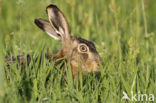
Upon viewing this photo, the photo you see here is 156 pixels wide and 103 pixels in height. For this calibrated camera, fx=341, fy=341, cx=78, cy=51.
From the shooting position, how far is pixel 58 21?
5.56 meters

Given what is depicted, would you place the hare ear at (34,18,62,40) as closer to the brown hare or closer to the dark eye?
the brown hare

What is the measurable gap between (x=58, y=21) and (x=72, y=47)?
1.58 feet

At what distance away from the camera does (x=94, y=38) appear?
7.12m

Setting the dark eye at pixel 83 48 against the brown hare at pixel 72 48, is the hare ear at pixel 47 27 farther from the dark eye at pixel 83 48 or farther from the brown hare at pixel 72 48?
the dark eye at pixel 83 48

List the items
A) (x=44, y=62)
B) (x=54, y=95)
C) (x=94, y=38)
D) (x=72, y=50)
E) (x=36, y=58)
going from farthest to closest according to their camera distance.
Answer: (x=94, y=38) < (x=72, y=50) < (x=36, y=58) < (x=44, y=62) < (x=54, y=95)

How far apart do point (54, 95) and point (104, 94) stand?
2.18ft

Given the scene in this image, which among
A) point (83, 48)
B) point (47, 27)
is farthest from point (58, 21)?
point (83, 48)

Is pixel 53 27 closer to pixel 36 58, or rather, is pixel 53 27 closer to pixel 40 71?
pixel 36 58

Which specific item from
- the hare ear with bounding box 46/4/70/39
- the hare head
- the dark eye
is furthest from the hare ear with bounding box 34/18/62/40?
the dark eye

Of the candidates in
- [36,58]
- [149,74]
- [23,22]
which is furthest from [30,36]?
[149,74]

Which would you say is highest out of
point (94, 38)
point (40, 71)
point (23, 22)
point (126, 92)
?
point (23, 22)

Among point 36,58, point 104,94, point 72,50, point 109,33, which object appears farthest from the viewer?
point 109,33

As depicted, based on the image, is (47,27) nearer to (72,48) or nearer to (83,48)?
(72,48)

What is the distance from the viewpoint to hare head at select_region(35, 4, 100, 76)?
5.32m
